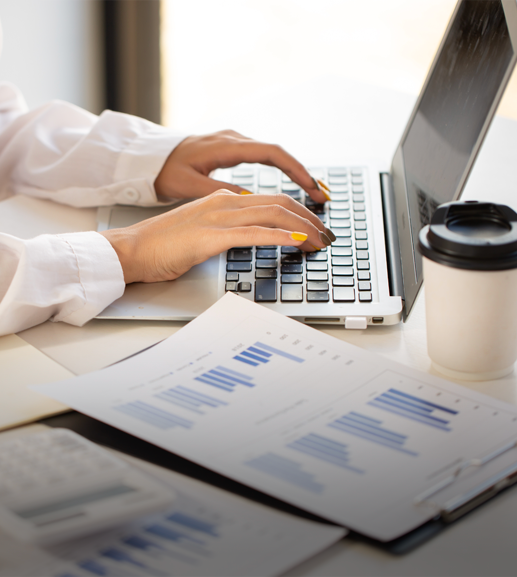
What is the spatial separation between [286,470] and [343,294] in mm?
272

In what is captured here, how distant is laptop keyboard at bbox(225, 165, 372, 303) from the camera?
0.62m

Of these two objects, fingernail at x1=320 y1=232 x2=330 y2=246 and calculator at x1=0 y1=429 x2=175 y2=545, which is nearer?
calculator at x1=0 y1=429 x2=175 y2=545

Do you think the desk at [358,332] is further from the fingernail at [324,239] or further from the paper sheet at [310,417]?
the fingernail at [324,239]

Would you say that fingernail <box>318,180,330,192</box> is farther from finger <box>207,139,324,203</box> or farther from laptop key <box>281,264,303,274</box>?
laptop key <box>281,264,303,274</box>

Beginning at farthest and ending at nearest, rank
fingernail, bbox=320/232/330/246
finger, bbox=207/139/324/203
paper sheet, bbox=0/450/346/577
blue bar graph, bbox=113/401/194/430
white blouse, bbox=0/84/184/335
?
finger, bbox=207/139/324/203 < fingernail, bbox=320/232/330/246 < white blouse, bbox=0/84/184/335 < blue bar graph, bbox=113/401/194/430 < paper sheet, bbox=0/450/346/577

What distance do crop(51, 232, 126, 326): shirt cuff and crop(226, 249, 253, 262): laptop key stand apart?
5.1 inches

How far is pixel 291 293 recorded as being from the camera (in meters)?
0.62

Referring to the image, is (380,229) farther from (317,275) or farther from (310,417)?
(310,417)

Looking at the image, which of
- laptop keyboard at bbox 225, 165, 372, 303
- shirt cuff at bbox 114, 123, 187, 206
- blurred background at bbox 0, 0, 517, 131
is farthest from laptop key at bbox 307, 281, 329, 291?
blurred background at bbox 0, 0, 517, 131

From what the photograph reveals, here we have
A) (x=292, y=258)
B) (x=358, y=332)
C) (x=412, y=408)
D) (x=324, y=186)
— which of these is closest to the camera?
(x=412, y=408)

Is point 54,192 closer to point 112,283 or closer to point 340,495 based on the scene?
point 112,283

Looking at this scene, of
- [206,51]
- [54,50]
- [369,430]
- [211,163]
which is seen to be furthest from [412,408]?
[206,51]

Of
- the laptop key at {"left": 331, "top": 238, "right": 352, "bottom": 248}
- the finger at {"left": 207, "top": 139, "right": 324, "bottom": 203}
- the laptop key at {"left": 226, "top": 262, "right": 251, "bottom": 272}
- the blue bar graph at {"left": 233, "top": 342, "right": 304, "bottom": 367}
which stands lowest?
the laptop key at {"left": 226, "top": 262, "right": 251, "bottom": 272}

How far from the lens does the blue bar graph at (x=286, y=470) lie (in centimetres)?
37
